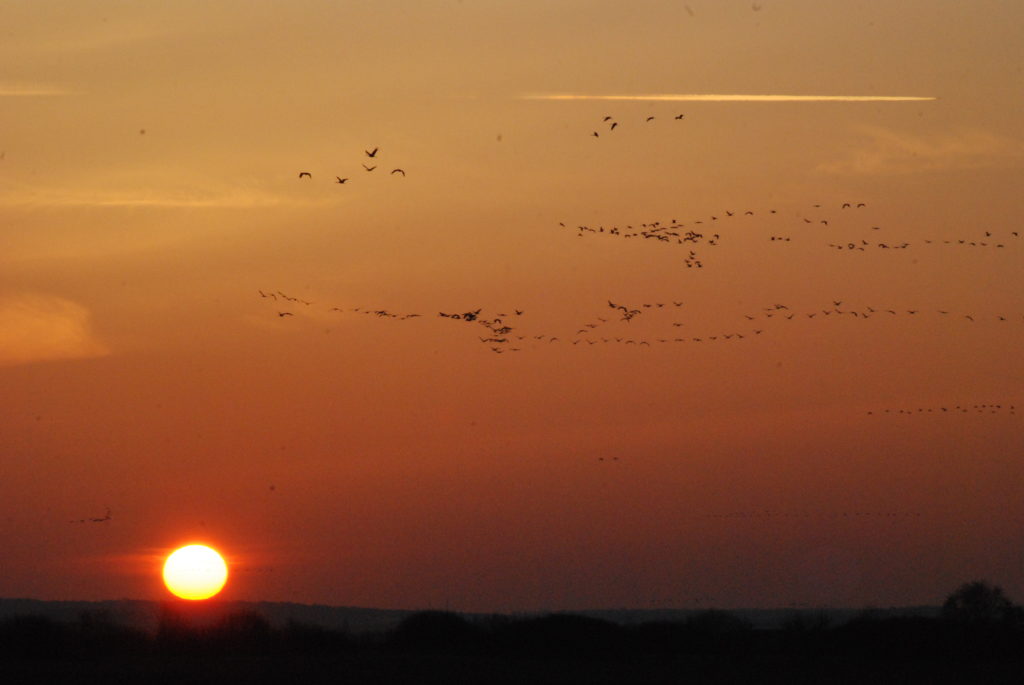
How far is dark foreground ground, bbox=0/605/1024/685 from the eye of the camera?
153 ft

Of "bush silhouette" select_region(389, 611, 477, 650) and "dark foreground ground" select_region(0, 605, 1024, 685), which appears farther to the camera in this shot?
"bush silhouette" select_region(389, 611, 477, 650)

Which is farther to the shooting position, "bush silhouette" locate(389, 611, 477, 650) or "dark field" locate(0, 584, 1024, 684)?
"bush silhouette" locate(389, 611, 477, 650)

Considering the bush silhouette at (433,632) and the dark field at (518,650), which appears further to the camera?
the bush silhouette at (433,632)

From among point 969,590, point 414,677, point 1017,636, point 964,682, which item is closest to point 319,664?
point 414,677

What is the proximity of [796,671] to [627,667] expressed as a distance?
500 centimetres

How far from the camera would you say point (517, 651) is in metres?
55.6

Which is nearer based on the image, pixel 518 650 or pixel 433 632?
pixel 518 650

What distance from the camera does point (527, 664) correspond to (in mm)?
50781

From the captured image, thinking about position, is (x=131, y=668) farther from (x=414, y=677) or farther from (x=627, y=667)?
(x=627, y=667)

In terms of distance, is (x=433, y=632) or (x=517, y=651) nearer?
(x=517, y=651)

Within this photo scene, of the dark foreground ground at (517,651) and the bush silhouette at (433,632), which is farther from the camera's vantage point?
the bush silhouette at (433,632)

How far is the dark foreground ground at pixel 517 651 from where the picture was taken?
153 feet

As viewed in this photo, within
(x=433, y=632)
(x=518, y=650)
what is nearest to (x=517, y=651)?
(x=518, y=650)

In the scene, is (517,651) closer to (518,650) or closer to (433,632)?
(518,650)
